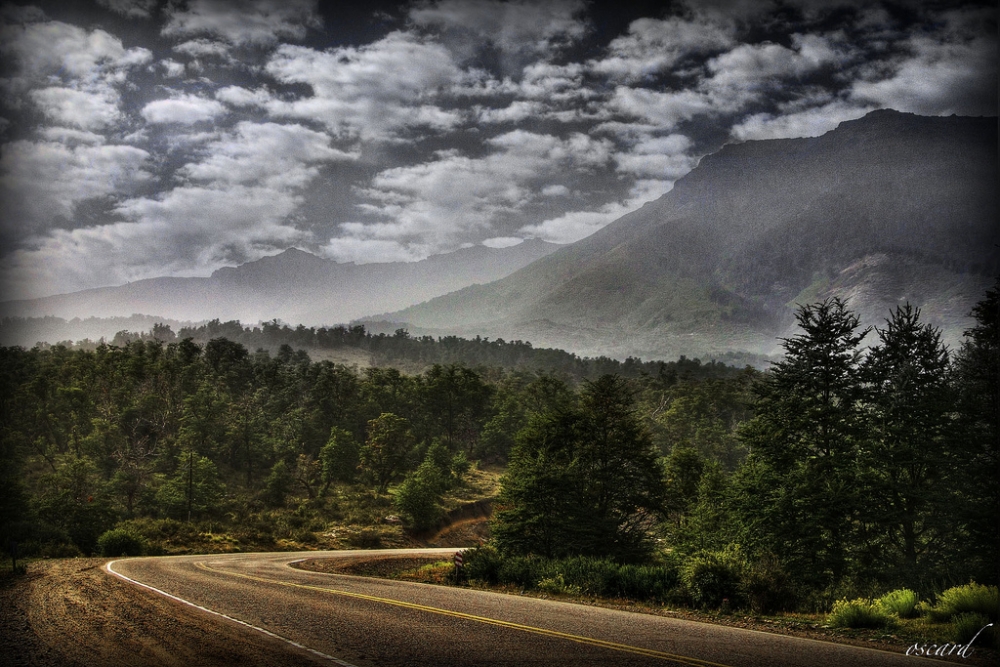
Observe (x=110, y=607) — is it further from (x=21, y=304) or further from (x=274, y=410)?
(x=274, y=410)

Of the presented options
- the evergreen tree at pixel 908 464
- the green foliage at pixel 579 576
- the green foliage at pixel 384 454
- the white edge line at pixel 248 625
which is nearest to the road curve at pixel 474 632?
the white edge line at pixel 248 625

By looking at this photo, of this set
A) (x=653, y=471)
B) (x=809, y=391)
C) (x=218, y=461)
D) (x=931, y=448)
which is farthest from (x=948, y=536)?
(x=218, y=461)

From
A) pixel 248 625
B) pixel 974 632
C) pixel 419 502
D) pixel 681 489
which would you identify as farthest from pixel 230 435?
pixel 974 632

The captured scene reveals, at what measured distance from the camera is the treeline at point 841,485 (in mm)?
28234

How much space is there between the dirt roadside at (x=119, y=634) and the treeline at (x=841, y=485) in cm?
1377

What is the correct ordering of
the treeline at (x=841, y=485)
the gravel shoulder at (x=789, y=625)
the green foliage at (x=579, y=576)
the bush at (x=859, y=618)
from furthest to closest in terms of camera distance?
the treeline at (x=841, y=485)
the green foliage at (x=579, y=576)
the bush at (x=859, y=618)
the gravel shoulder at (x=789, y=625)

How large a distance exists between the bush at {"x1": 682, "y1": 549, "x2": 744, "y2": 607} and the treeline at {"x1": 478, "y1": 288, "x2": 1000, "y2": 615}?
19.2 feet

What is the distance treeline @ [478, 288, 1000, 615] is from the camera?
92.6 feet

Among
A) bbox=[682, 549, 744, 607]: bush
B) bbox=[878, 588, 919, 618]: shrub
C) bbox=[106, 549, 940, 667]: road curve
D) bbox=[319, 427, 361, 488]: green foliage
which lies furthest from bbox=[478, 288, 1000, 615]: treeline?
bbox=[319, 427, 361, 488]: green foliage

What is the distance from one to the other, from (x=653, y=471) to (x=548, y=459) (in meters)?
9.04

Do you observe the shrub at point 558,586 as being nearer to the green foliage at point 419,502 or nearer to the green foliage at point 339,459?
the green foliage at point 419,502

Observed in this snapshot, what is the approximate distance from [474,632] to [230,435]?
85264 millimetres

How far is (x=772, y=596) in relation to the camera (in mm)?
18500

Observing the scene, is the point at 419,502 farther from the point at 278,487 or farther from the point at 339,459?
the point at 278,487
